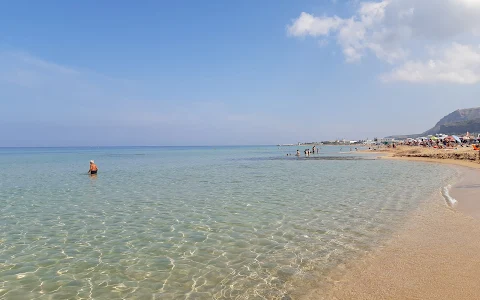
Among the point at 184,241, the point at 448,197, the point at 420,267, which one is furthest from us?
the point at 448,197

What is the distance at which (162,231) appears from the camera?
1067 cm

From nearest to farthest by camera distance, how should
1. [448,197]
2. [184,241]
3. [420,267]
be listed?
[420,267]
[184,241]
[448,197]

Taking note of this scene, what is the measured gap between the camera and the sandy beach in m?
5.97

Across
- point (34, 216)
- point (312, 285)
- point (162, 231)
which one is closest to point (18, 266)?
point (162, 231)

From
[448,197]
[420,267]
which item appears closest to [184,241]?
[420,267]

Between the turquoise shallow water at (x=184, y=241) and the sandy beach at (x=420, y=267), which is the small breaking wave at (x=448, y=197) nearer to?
the turquoise shallow water at (x=184, y=241)

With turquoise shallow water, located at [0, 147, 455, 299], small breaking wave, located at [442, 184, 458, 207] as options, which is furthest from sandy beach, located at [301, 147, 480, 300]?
small breaking wave, located at [442, 184, 458, 207]

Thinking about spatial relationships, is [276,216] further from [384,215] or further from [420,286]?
[420,286]

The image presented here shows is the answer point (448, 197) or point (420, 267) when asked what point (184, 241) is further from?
point (448, 197)

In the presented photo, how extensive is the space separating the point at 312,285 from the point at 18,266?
23.3 ft

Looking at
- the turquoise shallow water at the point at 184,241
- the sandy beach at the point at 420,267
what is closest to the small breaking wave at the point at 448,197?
the turquoise shallow water at the point at 184,241

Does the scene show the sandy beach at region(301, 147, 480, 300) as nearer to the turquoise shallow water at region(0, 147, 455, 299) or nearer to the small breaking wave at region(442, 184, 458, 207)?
the turquoise shallow water at region(0, 147, 455, 299)

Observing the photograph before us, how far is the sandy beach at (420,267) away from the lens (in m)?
5.97

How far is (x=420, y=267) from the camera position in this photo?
7156 mm
